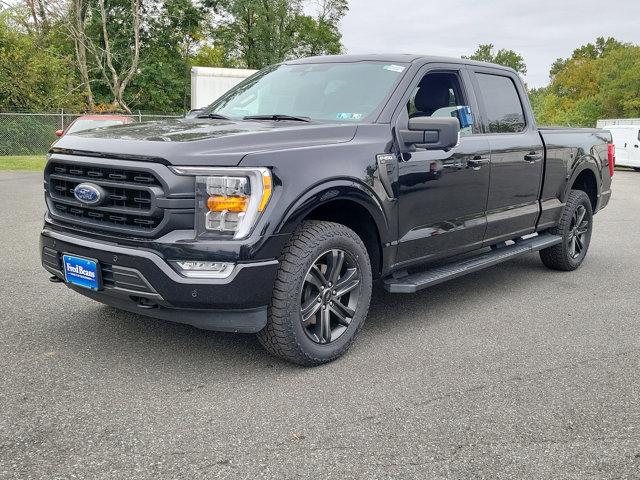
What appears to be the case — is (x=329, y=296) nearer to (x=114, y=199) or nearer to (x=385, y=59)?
(x=114, y=199)

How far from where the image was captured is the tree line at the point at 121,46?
27.9 metres

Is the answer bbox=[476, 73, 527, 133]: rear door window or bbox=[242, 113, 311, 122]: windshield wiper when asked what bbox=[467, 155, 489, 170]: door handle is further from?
bbox=[242, 113, 311, 122]: windshield wiper

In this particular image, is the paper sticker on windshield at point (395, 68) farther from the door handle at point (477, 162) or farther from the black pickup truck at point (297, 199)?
the door handle at point (477, 162)

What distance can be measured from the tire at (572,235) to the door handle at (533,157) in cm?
86

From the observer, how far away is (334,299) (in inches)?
150

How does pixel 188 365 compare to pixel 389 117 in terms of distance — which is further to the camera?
pixel 389 117

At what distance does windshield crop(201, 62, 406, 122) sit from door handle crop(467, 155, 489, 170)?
2.74 feet

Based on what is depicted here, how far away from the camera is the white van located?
899 inches

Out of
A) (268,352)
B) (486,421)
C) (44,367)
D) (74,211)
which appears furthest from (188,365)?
(486,421)

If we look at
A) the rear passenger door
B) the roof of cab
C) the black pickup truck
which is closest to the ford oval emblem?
the black pickup truck

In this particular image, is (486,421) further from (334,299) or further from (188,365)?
(188,365)

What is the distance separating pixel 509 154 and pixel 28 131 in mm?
22272

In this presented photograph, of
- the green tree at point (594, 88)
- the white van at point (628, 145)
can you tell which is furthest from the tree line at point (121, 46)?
the green tree at point (594, 88)

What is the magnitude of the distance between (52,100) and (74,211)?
88.6 ft
